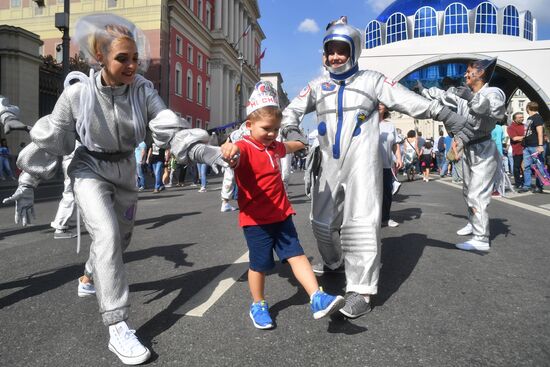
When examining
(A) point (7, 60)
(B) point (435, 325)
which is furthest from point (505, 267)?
(A) point (7, 60)

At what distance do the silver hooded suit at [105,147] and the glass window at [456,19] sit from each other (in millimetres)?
65933

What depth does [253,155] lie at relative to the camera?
265 centimetres

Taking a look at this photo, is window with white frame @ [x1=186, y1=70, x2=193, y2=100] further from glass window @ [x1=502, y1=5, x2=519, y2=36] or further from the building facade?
glass window @ [x1=502, y1=5, x2=519, y2=36]

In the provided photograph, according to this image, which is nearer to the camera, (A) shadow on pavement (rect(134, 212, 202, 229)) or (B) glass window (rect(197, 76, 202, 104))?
(A) shadow on pavement (rect(134, 212, 202, 229))

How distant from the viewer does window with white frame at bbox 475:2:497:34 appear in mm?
60625

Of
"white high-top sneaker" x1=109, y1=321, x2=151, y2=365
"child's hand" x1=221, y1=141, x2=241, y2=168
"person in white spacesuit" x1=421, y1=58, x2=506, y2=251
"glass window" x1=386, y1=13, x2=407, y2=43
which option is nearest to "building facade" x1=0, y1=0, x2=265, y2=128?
"glass window" x1=386, y1=13, x2=407, y2=43

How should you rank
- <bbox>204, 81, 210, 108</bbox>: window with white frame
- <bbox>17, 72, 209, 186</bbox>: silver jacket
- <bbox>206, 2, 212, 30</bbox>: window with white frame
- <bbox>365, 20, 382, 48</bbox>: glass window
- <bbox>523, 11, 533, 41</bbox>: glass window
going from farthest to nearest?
<bbox>365, 20, 382, 48</bbox>: glass window < <bbox>523, 11, 533, 41</bbox>: glass window < <bbox>204, 81, 210, 108</bbox>: window with white frame < <bbox>206, 2, 212, 30</bbox>: window with white frame < <bbox>17, 72, 209, 186</bbox>: silver jacket

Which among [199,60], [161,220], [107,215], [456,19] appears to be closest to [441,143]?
[161,220]

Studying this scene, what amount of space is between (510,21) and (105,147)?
70.7 metres

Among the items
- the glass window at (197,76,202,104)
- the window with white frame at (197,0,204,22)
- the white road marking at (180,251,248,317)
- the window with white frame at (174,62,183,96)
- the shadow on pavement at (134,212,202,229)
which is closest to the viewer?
the white road marking at (180,251,248,317)

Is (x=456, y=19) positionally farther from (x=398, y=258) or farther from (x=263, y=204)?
(x=263, y=204)

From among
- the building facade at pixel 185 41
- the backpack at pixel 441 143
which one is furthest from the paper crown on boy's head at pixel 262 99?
the building facade at pixel 185 41

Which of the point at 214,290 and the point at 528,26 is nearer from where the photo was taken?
the point at 214,290

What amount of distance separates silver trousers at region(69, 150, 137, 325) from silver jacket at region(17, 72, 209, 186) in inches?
3.9
